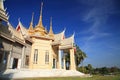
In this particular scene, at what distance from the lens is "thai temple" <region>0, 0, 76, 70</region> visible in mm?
11695

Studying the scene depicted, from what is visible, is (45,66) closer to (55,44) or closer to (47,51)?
(47,51)

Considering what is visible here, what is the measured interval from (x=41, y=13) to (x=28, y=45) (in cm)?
840

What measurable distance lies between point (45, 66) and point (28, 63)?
2.58 meters

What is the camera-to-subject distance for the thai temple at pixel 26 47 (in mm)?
11695

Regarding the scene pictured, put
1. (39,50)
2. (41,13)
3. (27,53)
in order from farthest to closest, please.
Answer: (41,13)
(39,50)
(27,53)

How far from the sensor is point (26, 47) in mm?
15656

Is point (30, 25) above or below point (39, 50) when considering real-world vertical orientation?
above

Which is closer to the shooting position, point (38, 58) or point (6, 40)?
point (6, 40)

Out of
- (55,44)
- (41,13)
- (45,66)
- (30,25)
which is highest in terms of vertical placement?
(41,13)

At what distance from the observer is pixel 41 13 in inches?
870

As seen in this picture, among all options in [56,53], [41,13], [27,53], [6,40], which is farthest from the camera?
[41,13]

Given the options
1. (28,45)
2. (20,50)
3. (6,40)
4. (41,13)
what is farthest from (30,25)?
(6,40)

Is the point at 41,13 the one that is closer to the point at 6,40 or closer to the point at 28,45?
the point at 28,45

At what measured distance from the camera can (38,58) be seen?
55.4ft
